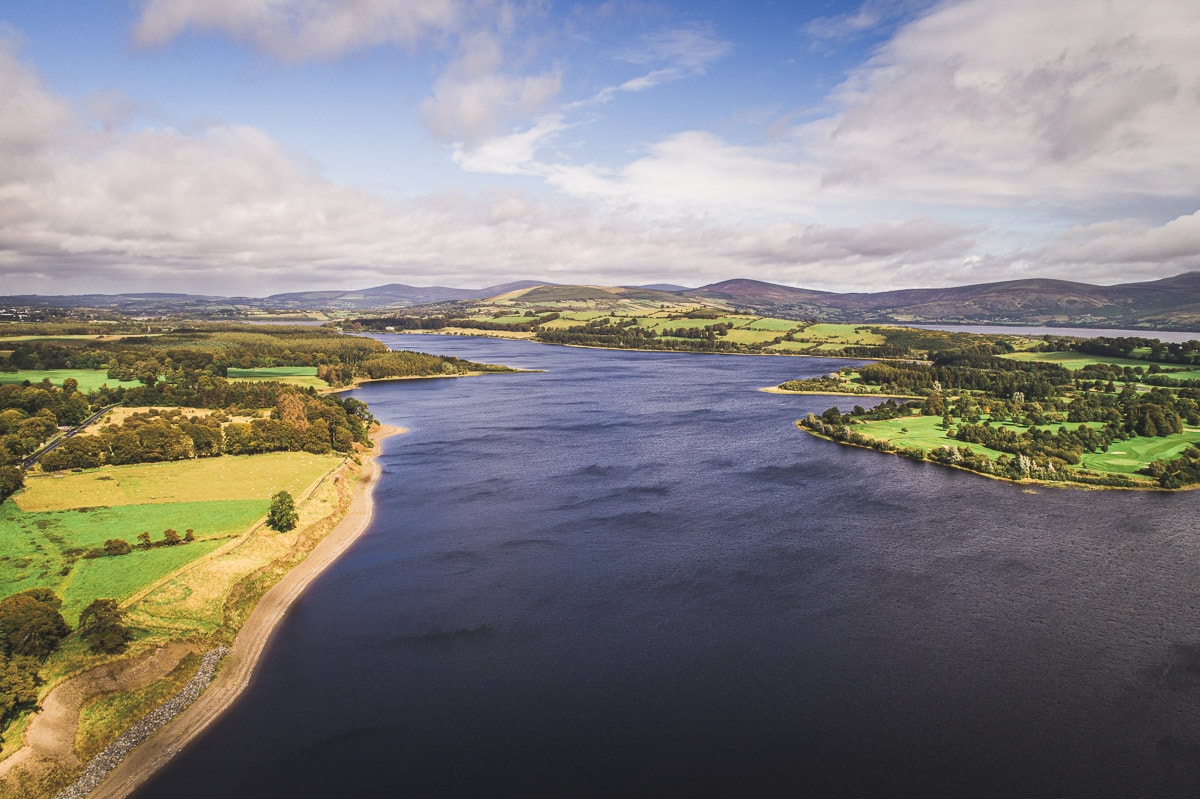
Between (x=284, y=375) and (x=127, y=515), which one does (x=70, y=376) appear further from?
(x=127, y=515)

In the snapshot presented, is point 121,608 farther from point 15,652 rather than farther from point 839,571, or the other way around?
point 839,571

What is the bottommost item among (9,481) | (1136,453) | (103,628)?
(103,628)

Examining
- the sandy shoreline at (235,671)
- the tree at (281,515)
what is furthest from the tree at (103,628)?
the tree at (281,515)

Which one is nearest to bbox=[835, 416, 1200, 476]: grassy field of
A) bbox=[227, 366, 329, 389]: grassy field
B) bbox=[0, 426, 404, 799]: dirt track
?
bbox=[0, 426, 404, 799]: dirt track

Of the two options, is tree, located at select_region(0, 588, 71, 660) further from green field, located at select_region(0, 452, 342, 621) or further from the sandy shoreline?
the sandy shoreline

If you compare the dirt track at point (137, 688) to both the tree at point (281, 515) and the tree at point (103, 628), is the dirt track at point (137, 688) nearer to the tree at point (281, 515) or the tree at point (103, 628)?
the tree at point (103, 628)

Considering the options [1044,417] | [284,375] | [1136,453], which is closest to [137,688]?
[1136,453]
